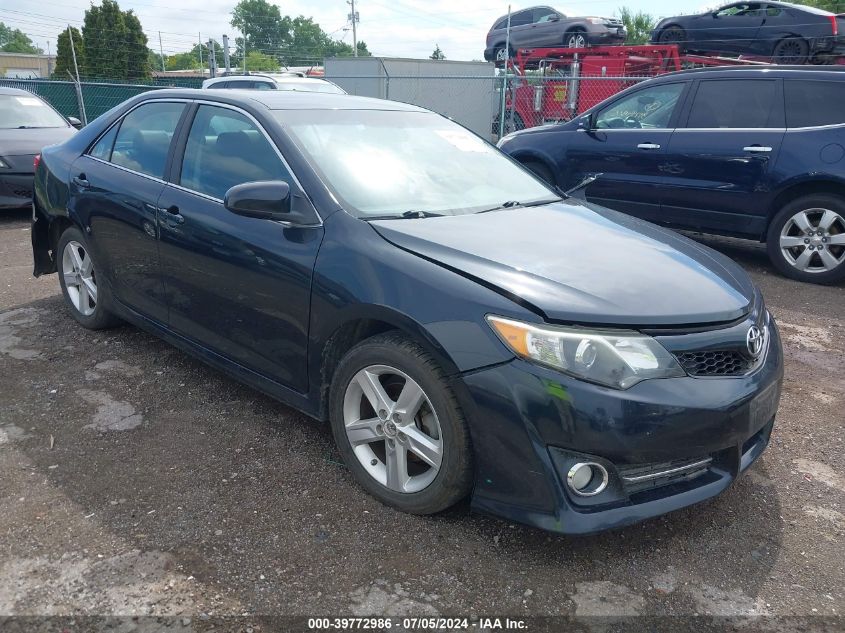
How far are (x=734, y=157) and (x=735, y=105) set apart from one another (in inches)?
23.8

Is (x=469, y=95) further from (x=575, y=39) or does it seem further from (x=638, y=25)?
(x=638, y=25)

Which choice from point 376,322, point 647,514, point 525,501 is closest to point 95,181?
point 376,322

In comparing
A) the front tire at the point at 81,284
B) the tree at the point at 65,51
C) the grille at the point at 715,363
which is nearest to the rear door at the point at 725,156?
the grille at the point at 715,363

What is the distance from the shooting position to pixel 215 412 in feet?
11.7

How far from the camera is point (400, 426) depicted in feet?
8.64

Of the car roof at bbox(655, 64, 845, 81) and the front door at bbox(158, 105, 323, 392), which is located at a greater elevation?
the car roof at bbox(655, 64, 845, 81)

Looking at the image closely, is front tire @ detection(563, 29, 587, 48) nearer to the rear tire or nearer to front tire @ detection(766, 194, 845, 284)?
the rear tire

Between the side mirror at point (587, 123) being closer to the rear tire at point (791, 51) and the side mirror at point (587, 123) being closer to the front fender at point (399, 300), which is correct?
the front fender at point (399, 300)

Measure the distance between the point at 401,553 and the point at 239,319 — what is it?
134 cm

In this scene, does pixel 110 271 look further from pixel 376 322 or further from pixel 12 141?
pixel 12 141

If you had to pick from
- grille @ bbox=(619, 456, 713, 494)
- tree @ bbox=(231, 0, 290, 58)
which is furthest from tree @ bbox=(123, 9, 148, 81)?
tree @ bbox=(231, 0, 290, 58)

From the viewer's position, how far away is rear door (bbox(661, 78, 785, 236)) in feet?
20.5

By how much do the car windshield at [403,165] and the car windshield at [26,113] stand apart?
301 inches

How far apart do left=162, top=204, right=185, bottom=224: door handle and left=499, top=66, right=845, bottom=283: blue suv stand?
4.81 m
